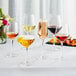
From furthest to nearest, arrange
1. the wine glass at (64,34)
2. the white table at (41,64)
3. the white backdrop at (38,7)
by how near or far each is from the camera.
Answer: the white backdrop at (38,7), the wine glass at (64,34), the white table at (41,64)

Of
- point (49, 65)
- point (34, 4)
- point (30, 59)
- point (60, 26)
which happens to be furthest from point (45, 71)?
point (34, 4)

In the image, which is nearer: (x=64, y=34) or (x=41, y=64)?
(x=41, y=64)

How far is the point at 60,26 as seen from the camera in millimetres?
1465

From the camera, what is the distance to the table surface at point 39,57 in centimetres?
119

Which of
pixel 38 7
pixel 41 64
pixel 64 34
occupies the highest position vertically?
pixel 38 7

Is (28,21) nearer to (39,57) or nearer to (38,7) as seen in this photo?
(39,57)

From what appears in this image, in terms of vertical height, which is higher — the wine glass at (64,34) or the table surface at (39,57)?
the wine glass at (64,34)

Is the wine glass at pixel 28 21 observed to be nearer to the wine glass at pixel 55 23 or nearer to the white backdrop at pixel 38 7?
the wine glass at pixel 55 23

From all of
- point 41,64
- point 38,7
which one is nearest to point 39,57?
point 41,64

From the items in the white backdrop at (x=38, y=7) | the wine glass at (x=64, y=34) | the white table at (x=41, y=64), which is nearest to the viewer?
the white table at (x=41, y=64)

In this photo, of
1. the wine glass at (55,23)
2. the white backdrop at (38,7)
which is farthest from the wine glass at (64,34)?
the white backdrop at (38,7)

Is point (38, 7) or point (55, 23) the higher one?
point (38, 7)

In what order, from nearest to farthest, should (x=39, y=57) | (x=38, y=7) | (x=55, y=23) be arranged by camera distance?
(x=39, y=57)
(x=55, y=23)
(x=38, y=7)

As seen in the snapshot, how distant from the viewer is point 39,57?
1357 mm
